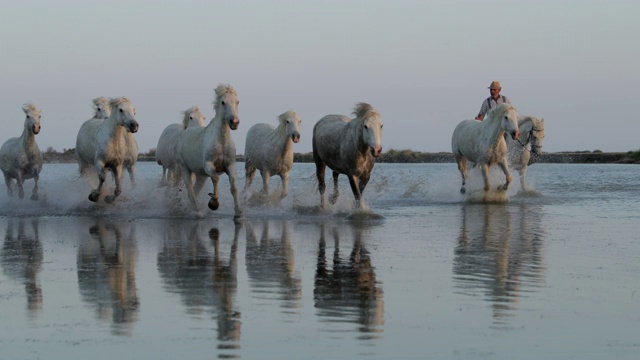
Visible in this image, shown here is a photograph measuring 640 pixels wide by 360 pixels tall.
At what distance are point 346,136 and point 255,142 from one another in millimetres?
3649

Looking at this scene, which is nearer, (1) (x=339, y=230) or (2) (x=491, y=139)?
(1) (x=339, y=230)

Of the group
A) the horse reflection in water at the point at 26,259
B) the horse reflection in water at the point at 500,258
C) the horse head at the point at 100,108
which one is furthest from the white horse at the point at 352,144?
the horse head at the point at 100,108

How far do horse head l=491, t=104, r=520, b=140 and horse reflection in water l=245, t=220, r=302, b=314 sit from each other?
6.98 m

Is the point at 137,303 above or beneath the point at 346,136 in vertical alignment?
beneath

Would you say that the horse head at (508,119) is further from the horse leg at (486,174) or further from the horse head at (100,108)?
the horse head at (100,108)

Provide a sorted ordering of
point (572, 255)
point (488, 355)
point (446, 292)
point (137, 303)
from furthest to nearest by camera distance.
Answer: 1. point (572, 255)
2. point (446, 292)
3. point (137, 303)
4. point (488, 355)

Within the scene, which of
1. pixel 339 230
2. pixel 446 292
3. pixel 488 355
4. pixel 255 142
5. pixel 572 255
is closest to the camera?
pixel 488 355

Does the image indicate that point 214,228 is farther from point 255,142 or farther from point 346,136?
point 255,142

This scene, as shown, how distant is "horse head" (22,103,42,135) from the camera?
67.3 feet

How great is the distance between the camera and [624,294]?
8031 mm

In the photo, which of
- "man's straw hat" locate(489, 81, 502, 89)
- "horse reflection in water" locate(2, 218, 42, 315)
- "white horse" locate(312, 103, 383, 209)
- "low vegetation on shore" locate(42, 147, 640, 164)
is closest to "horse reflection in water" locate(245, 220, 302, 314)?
"horse reflection in water" locate(2, 218, 42, 315)

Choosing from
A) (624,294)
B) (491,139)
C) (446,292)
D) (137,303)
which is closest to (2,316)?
(137,303)

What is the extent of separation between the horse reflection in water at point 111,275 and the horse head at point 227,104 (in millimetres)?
2521

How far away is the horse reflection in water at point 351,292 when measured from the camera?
22.6ft
